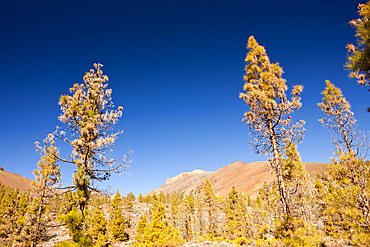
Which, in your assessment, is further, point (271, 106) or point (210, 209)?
point (210, 209)

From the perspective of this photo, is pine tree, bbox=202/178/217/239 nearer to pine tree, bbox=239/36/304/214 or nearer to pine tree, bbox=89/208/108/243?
pine tree, bbox=89/208/108/243

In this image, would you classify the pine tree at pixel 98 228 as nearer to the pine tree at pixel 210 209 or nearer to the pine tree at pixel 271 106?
the pine tree at pixel 210 209

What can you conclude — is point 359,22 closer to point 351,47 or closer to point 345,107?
point 351,47

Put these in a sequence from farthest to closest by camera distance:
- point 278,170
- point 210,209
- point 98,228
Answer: point 98,228 < point 210,209 < point 278,170

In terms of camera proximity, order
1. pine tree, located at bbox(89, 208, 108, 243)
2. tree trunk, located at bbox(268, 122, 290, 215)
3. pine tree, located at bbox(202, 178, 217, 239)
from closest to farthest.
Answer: tree trunk, located at bbox(268, 122, 290, 215) → pine tree, located at bbox(202, 178, 217, 239) → pine tree, located at bbox(89, 208, 108, 243)

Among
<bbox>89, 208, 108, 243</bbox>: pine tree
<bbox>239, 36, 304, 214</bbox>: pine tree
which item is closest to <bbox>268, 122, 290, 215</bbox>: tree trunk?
<bbox>239, 36, 304, 214</bbox>: pine tree

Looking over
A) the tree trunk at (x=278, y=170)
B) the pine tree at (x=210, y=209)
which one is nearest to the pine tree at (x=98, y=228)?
the pine tree at (x=210, y=209)

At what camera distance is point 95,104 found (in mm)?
9562

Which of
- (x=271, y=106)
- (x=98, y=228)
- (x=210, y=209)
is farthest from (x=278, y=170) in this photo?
(x=98, y=228)

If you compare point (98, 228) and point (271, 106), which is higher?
point (271, 106)

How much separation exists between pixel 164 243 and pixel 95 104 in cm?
1688

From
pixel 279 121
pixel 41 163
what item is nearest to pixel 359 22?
pixel 279 121

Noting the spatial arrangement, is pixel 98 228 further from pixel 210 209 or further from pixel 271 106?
pixel 271 106

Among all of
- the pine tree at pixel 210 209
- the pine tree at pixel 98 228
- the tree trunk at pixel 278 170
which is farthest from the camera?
the pine tree at pixel 98 228
